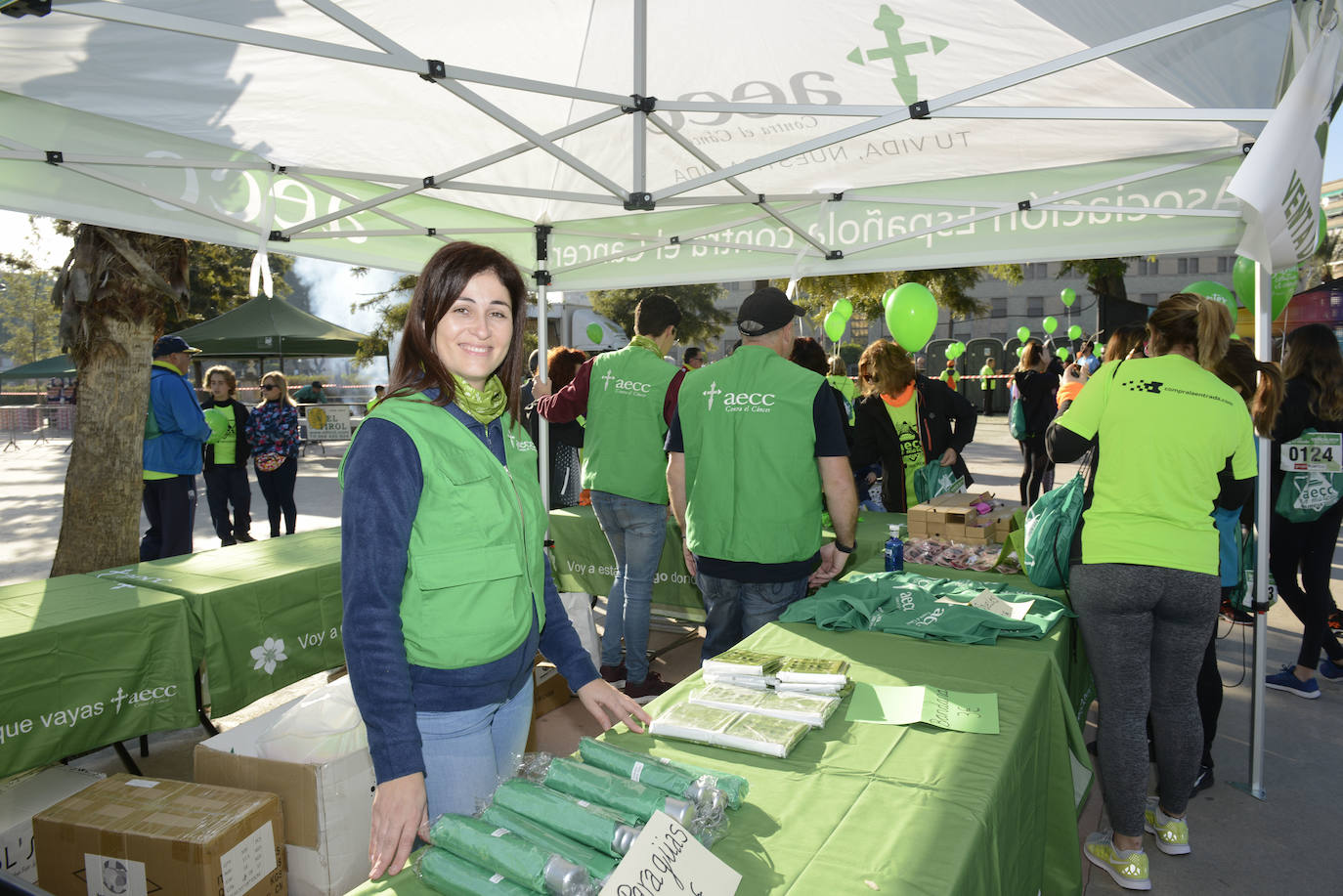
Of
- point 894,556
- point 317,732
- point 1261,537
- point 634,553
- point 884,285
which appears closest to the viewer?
point 317,732

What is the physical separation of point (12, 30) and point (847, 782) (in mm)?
3535

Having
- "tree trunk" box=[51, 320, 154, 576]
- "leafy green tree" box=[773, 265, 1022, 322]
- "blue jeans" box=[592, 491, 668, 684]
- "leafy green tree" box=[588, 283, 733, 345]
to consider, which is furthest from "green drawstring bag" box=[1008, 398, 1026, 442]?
"leafy green tree" box=[588, 283, 733, 345]

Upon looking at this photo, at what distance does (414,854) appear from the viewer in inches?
46.7

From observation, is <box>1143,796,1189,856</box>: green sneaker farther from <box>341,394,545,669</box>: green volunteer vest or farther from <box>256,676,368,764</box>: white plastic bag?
<box>256,676,368,764</box>: white plastic bag

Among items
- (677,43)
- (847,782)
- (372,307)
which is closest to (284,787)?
(847,782)

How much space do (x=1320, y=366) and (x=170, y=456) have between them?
20.7 ft

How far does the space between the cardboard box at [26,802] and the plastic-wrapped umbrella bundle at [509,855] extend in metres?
1.97

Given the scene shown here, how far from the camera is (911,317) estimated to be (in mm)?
6227


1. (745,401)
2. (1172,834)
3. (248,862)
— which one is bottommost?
(1172,834)

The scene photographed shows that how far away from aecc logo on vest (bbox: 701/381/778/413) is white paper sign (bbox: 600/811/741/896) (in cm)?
172

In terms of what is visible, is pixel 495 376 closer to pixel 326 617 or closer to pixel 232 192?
pixel 326 617

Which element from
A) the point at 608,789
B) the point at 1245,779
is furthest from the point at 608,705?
the point at 1245,779

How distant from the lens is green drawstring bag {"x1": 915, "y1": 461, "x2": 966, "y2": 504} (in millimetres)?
4922

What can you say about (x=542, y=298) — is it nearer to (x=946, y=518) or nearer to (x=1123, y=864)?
(x=946, y=518)
